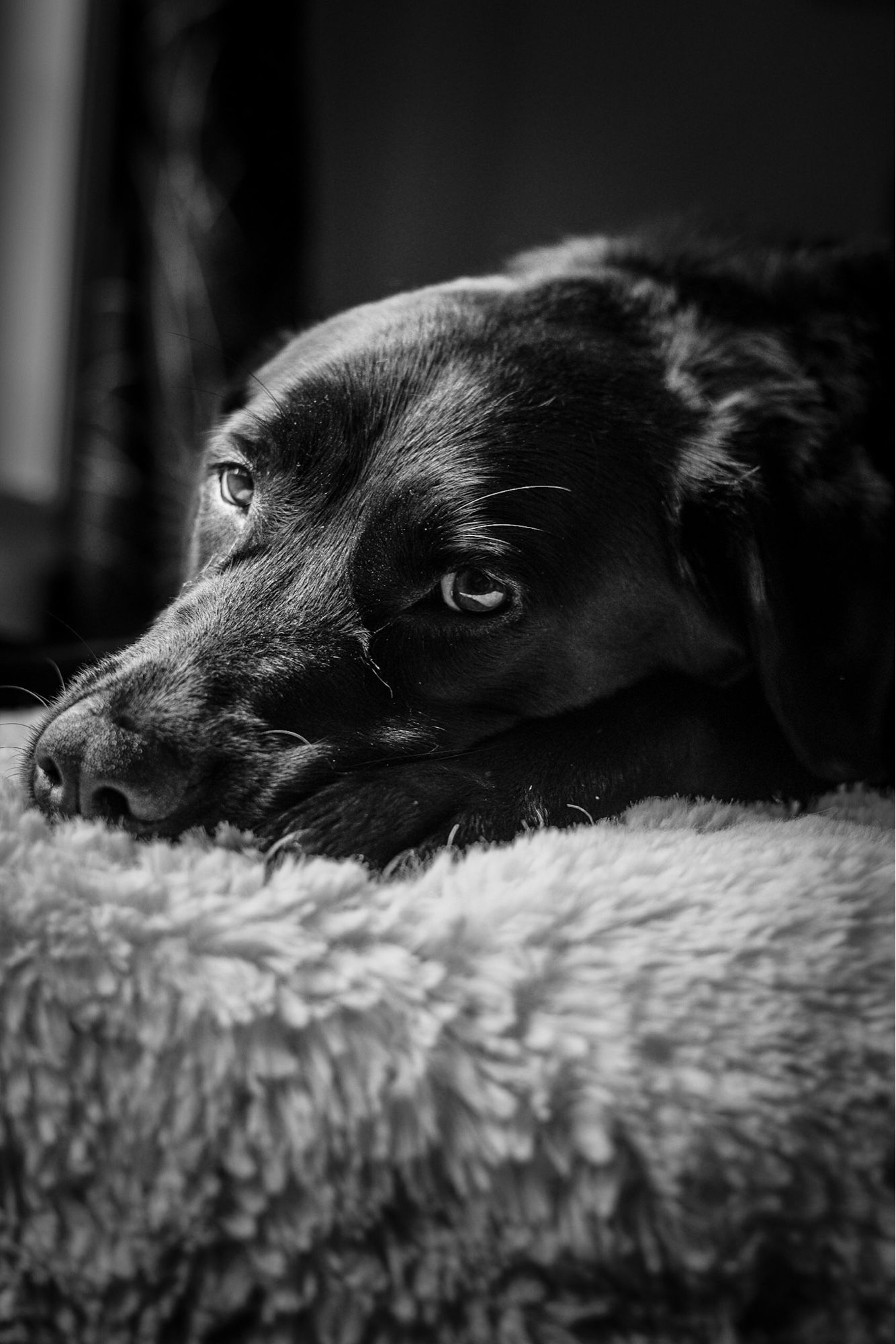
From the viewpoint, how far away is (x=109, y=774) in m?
0.92

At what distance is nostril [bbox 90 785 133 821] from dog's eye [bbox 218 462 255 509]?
409 millimetres

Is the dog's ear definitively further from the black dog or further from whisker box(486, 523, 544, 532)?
whisker box(486, 523, 544, 532)

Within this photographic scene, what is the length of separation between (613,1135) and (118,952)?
304mm

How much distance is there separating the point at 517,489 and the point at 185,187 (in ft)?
7.49

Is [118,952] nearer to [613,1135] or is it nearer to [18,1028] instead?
[18,1028]

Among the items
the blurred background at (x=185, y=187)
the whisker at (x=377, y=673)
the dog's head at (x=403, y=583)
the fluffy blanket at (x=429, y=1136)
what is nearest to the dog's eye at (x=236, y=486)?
the dog's head at (x=403, y=583)

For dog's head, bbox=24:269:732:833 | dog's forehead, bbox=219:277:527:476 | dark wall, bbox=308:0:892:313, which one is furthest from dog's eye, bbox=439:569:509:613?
dark wall, bbox=308:0:892:313

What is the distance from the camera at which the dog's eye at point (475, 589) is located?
1077 millimetres

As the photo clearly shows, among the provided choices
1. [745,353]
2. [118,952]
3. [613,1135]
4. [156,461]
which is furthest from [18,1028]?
[156,461]

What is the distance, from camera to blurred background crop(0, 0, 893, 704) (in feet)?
9.81

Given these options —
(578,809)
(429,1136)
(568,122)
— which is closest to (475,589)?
(578,809)

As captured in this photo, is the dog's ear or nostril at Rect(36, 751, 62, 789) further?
the dog's ear

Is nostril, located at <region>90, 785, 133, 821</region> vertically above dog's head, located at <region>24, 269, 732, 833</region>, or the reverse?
dog's head, located at <region>24, 269, 732, 833</region>

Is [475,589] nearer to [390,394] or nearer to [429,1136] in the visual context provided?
[390,394]
